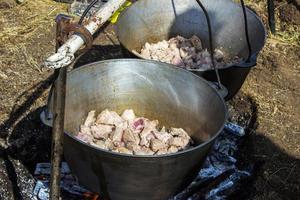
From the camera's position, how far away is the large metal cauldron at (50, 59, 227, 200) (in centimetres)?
231

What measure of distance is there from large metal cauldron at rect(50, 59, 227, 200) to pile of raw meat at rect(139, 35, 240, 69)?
685 millimetres

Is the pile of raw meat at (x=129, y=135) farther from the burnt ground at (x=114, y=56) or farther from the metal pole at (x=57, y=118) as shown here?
the metal pole at (x=57, y=118)

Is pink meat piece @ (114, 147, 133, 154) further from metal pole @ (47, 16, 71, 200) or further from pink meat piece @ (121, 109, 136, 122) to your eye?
metal pole @ (47, 16, 71, 200)

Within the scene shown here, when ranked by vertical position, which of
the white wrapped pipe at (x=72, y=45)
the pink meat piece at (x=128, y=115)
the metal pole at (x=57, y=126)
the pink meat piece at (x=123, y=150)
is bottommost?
the pink meat piece at (x=128, y=115)

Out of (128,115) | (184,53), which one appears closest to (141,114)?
(128,115)

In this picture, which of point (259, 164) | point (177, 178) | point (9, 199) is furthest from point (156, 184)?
point (259, 164)

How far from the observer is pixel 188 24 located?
4.21m

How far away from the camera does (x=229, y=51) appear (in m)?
4.08

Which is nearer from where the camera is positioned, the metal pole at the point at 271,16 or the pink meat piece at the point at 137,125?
the pink meat piece at the point at 137,125

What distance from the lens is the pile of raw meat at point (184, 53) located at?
12.5 ft

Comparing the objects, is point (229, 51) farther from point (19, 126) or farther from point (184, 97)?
point (19, 126)

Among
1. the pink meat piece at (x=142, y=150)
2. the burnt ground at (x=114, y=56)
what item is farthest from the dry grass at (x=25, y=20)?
the pink meat piece at (x=142, y=150)

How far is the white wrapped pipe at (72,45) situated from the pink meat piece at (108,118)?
111cm

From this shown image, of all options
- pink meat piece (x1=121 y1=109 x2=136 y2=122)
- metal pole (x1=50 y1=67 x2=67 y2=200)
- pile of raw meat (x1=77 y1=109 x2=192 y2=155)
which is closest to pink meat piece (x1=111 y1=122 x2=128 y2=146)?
pile of raw meat (x1=77 y1=109 x2=192 y2=155)
